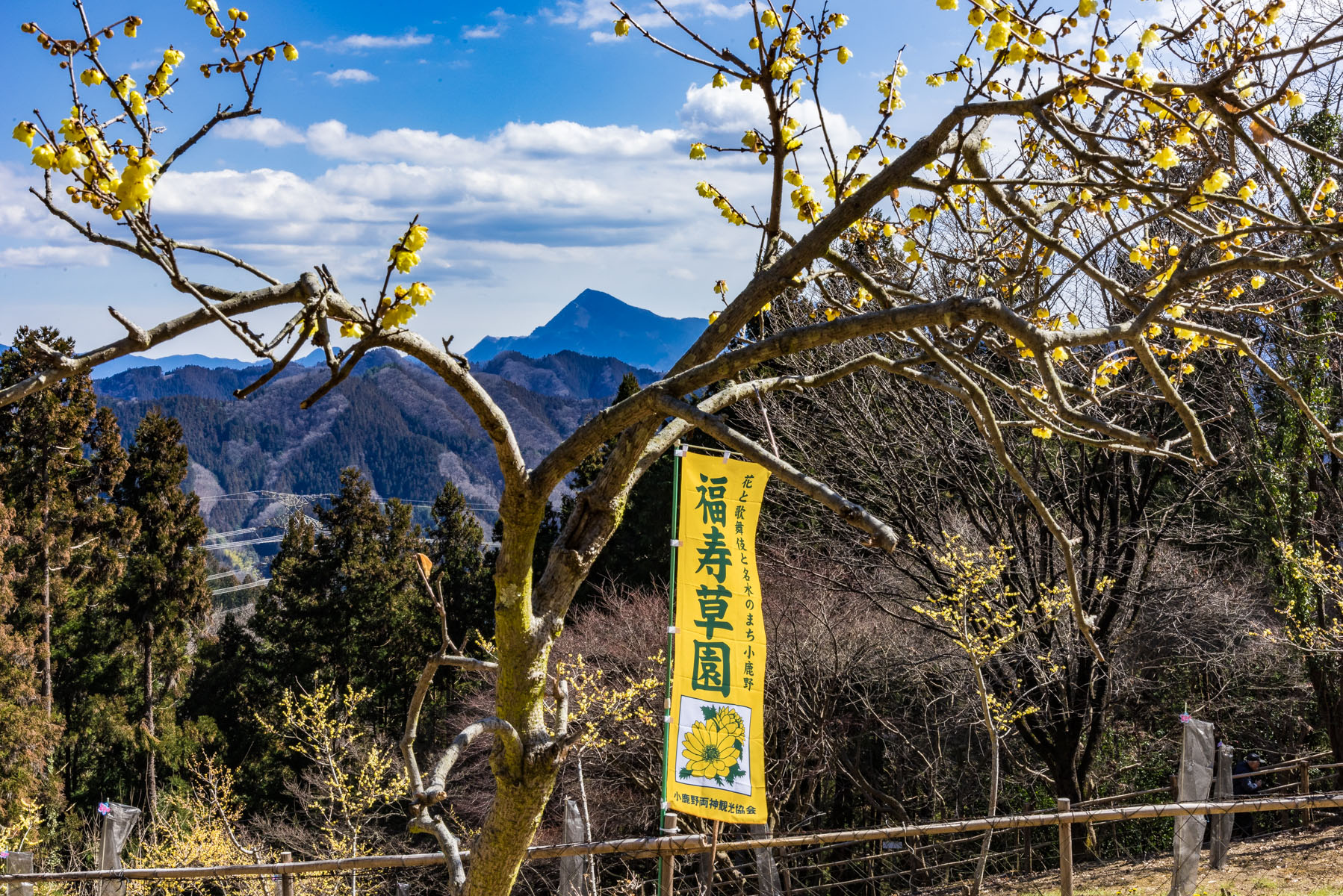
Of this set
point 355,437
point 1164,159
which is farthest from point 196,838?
point 355,437

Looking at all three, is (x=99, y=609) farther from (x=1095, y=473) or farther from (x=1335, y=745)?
(x=1335, y=745)

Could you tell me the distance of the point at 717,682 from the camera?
4.09 metres

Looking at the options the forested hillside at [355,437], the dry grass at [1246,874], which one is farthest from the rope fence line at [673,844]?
the forested hillside at [355,437]

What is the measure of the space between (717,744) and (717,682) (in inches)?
10.8

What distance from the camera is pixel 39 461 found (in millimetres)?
17844

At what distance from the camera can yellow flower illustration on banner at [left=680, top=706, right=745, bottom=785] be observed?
409 cm

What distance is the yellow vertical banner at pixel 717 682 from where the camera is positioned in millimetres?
4051

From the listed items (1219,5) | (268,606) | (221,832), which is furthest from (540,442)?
(1219,5)

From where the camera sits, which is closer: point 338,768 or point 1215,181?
point 1215,181

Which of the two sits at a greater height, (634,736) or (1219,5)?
(1219,5)

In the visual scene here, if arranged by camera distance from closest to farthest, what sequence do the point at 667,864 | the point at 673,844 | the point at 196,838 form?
the point at 673,844, the point at 667,864, the point at 196,838

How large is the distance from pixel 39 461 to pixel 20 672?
4135 mm

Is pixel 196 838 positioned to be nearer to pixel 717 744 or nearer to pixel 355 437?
pixel 717 744

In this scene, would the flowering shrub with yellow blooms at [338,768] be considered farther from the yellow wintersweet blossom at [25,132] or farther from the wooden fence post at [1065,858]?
the yellow wintersweet blossom at [25,132]
